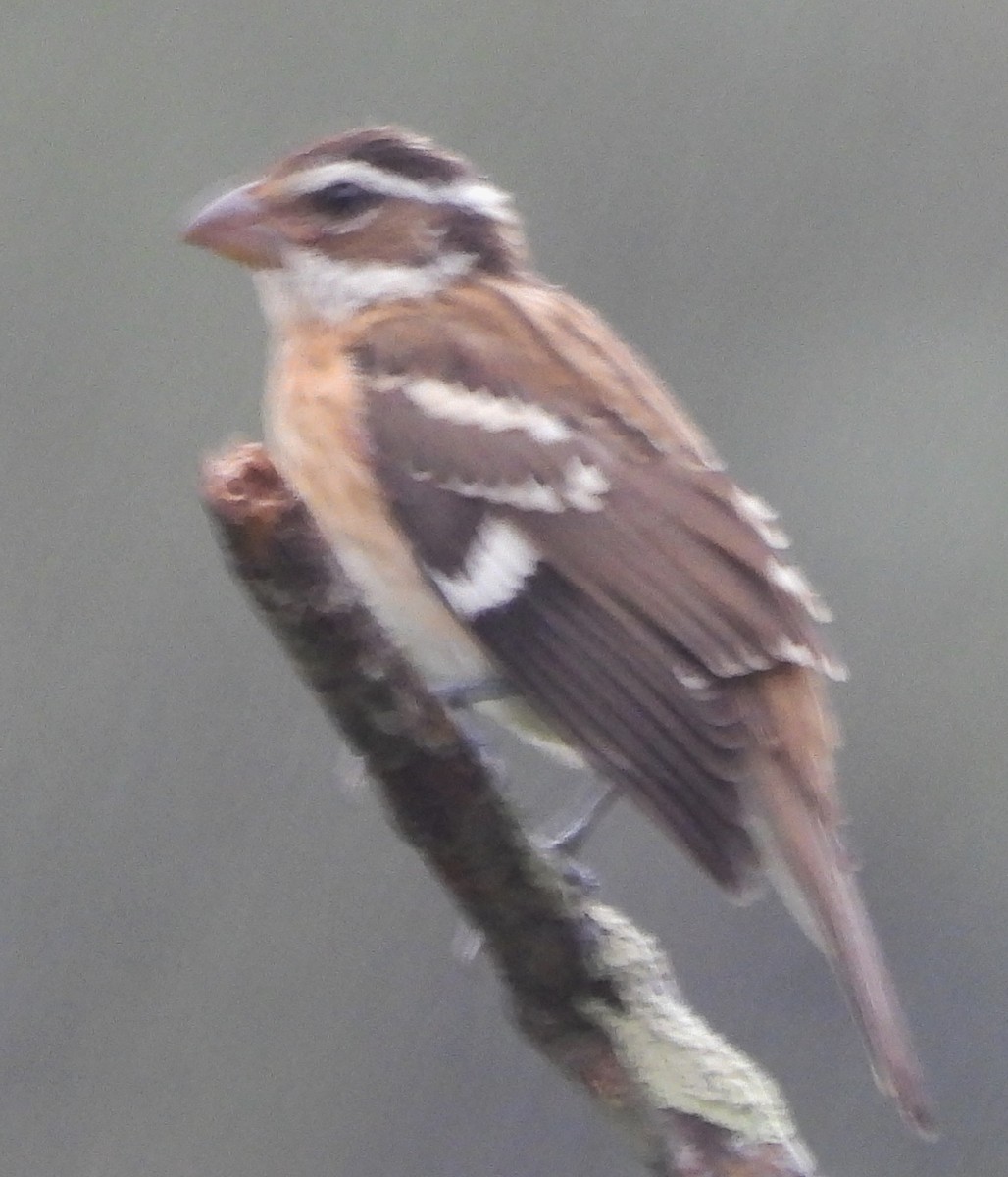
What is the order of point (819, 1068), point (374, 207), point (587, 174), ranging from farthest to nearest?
point (587, 174)
point (819, 1068)
point (374, 207)

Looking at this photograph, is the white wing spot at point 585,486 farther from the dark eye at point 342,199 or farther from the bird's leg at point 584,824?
the dark eye at point 342,199

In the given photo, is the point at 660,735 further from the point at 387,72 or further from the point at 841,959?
the point at 387,72

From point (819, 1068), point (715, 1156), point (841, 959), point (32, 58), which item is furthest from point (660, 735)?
point (32, 58)

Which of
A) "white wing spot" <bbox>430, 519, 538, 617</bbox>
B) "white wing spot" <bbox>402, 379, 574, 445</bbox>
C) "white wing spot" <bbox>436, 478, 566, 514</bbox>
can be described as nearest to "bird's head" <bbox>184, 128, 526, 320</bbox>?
"white wing spot" <bbox>402, 379, 574, 445</bbox>

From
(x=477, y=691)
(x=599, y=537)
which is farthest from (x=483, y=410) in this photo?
(x=477, y=691)

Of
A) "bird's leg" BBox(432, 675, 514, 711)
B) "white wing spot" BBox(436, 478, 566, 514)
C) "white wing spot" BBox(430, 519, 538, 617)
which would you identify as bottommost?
"bird's leg" BBox(432, 675, 514, 711)

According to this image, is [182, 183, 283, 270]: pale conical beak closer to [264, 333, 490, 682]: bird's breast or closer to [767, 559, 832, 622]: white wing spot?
[264, 333, 490, 682]: bird's breast
